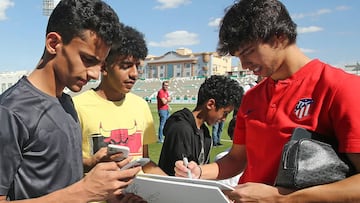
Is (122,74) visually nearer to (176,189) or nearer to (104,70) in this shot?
(104,70)

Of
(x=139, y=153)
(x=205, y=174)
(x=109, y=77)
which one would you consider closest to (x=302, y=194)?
(x=205, y=174)

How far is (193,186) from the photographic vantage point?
1.55 m

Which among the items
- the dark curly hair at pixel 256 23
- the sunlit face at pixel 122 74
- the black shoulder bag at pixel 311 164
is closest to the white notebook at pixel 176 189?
the black shoulder bag at pixel 311 164

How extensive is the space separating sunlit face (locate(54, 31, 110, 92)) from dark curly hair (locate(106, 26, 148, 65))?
0.94m

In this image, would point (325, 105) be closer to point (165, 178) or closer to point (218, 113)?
point (165, 178)

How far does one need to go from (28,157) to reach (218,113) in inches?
86.3

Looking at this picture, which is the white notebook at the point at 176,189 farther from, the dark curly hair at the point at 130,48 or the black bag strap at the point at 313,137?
the dark curly hair at the point at 130,48

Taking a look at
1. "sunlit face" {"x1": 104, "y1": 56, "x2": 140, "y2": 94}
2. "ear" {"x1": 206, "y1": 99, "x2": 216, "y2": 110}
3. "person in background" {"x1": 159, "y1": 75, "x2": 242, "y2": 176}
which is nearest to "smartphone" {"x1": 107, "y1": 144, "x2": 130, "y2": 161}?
"sunlit face" {"x1": 104, "y1": 56, "x2": 140, "y2": 94}

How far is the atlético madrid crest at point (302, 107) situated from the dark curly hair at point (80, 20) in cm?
97

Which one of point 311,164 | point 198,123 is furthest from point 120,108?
point 311,164

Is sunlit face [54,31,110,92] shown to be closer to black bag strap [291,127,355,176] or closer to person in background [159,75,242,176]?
black bag strap [291,127,355,176]

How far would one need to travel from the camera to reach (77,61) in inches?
69.5

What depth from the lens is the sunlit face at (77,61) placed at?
1.76m

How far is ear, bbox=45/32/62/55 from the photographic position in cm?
176
